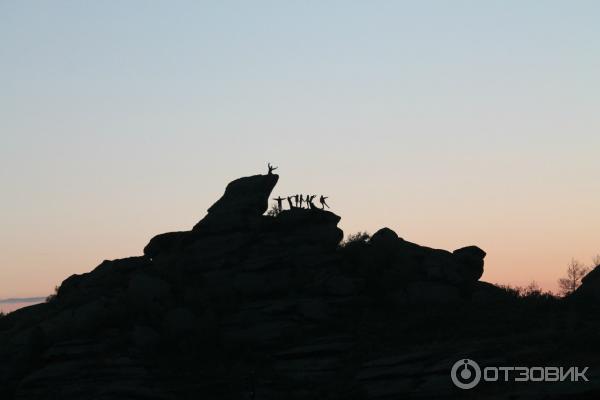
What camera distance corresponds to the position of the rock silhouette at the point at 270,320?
66.9 m

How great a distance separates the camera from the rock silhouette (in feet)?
219

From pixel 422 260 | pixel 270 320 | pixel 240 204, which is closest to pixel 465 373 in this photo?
pixel 270 320

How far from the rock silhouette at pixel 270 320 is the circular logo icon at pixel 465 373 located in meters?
0.79

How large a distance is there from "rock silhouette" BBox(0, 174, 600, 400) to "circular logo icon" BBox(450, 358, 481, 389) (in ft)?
2.59

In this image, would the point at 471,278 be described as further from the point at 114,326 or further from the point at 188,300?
the point at 114,326

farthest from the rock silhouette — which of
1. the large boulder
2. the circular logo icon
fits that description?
the circular logo icon

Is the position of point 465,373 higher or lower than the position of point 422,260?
lower

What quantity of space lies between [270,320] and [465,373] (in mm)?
18444

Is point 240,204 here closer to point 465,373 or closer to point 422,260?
point 422,260

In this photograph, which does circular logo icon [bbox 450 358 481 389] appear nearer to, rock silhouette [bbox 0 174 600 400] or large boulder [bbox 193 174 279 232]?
rock silhouette [bbox 0 174 600 400]

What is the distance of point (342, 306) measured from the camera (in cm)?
7719

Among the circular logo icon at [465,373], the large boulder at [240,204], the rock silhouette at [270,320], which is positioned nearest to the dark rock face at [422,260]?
the rock silhouette at [270,320]

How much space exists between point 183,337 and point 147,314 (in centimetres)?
374

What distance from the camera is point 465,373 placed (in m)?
61.8
